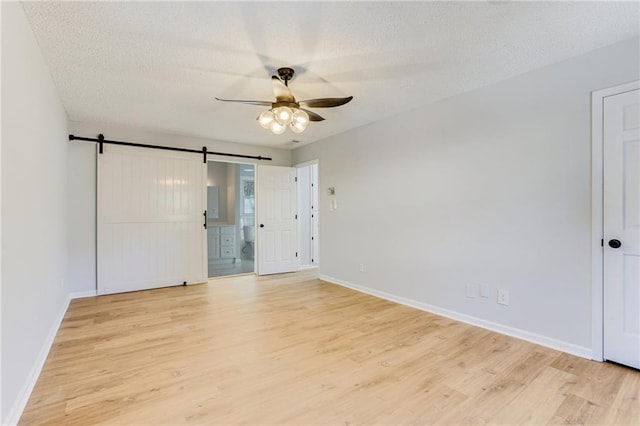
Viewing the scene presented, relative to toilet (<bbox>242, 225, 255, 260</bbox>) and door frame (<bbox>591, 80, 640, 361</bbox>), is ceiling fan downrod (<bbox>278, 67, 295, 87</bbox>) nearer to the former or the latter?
door frame (<bbox>591, 80, 640, 361</bbox>)

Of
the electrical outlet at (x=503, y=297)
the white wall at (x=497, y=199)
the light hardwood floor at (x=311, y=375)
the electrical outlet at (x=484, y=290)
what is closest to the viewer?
the light hardwood floor at (x=311, y=375)

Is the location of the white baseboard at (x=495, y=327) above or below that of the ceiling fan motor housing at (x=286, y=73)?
below

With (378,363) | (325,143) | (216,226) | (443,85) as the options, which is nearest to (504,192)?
(443,85)

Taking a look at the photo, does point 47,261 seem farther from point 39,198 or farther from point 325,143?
point 325,143

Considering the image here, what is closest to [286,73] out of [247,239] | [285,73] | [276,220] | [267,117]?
[285,73]

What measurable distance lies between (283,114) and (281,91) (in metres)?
0.19

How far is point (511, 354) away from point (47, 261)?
4080mm

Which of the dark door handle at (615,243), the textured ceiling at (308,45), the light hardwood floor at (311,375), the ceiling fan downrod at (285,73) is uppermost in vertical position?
the textured ceiling at (308,45)

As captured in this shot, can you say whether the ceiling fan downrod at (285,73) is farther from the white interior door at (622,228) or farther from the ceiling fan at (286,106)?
the white interior door at (622,228)

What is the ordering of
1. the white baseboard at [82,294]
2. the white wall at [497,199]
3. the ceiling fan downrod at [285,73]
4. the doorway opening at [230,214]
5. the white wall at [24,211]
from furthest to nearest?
1. the doorway opening at [230,214]
2. the white baseboard at [82,294]
3. the ceiling fan downrod at [285,73]
4. the white wall at [497,199]
5. the white wall at [24,211]

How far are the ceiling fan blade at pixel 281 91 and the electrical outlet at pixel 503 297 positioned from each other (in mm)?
2696

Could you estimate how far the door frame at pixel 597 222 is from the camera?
2418 mm

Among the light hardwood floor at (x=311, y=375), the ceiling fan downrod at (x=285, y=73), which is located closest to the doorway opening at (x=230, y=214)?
the light hardwood floor at (x=311, y=375)

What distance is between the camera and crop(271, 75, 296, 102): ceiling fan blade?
2.50 meters
